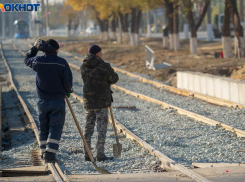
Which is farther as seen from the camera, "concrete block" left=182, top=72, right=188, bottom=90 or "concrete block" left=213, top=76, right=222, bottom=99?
"concrete block" left=182, top=72, right=188, bottom=90

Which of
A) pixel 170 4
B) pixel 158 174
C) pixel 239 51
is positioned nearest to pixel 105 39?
pixel 170 4

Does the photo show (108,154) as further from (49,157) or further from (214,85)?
(214,85)

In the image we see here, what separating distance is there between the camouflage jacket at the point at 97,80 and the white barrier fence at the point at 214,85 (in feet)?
20.7

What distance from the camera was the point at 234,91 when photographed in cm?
1234

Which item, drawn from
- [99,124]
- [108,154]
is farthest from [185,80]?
[99,124]

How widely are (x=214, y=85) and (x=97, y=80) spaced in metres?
7.80

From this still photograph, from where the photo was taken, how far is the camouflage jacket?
21.5 ft

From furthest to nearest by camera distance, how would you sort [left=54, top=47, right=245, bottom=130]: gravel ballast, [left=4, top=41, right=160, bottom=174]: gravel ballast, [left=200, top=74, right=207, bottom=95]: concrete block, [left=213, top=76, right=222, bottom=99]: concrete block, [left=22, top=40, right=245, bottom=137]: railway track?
[left=200, top=74, right=207, bottom=95]: concrete block, [left=213, top=76, right=222, bottom=99]: concrete block, [left=54, top=47, right=245, bottom=130]: gravel ballast, [left=22, top=40, right=245, bottom=137]: railway track, [left=4, top=41, right=160, bottom=174]: gravel ballast

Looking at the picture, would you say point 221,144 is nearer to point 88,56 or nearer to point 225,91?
point 88,56

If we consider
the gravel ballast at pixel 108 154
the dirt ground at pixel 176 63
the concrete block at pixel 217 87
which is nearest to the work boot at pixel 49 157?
the gravel ballast at pixel 108 154

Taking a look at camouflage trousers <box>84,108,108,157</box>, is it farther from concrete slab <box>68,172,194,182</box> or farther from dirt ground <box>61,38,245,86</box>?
dirt ground <box>61,38,245,86</box>

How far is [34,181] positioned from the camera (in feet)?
17.8

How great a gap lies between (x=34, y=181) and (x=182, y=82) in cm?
1143

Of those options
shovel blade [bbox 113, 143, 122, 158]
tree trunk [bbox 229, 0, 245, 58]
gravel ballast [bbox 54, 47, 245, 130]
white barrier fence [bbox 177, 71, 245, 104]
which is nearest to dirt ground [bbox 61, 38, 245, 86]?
tree trunk [bbox 229, 0, 245, 58]
